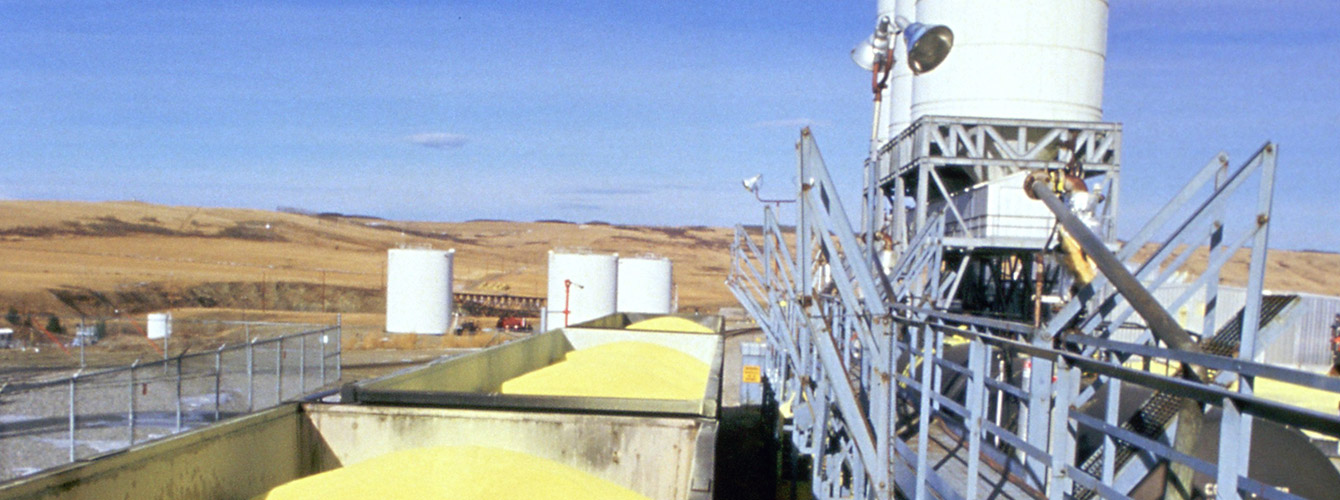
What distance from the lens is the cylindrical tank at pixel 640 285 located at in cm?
3334

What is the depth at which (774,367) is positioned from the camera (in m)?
17.1

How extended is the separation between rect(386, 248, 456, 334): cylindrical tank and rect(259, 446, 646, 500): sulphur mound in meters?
27.5

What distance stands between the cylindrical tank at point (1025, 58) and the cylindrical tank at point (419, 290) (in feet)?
65.5

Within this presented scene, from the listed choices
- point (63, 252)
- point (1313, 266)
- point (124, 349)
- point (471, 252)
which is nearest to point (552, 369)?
point (124, 349)

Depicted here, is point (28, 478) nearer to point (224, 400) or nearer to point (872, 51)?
point (872, 51)

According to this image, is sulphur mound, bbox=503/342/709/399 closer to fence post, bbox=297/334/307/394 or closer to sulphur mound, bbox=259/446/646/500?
sulphur mound, bbox=259/446/646/500

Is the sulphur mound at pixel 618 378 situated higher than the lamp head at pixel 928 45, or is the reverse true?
the lamp head at pixel 928 45

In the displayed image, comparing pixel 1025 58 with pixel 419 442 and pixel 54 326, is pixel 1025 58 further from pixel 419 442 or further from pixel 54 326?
pixel 54 326

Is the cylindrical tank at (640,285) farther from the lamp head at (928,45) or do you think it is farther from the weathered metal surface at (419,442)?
the weathered metal surface at (419,442)

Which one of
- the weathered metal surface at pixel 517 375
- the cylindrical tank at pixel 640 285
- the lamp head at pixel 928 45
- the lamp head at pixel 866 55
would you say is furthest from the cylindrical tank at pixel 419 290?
the lamp head at pixel 928 45

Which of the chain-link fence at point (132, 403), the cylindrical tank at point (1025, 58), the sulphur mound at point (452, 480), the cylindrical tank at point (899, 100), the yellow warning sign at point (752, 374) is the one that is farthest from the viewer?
the cylindrical tank at point (899, 100)

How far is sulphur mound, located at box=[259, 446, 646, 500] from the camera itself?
5.32m

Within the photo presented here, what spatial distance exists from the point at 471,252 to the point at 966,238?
316 ft

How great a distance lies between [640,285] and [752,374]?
1587cm
